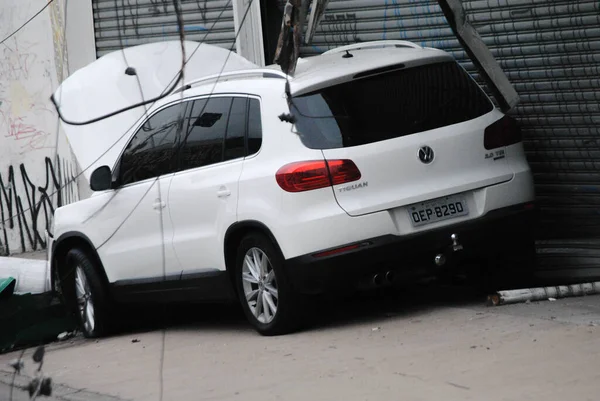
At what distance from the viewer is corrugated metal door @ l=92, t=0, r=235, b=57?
13.9m

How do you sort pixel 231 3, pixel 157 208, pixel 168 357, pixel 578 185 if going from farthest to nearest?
pixel 231 3 < pixel 578 185 < pixel 157 208 < pixel 168 357

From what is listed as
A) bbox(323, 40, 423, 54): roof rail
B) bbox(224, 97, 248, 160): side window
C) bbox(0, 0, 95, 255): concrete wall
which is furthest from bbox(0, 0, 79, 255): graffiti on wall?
bbox(224, 97, 248, 160): side window

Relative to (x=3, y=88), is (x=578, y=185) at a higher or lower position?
lower

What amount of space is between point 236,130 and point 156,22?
251 inches

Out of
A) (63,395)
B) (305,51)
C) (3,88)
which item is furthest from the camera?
(3,88)

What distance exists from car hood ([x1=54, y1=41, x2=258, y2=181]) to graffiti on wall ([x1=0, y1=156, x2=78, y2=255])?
201 inches

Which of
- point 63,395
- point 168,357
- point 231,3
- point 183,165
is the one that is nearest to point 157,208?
point 183,165

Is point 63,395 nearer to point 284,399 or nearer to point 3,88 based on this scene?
point 284,399

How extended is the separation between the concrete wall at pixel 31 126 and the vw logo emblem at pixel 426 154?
857 cm

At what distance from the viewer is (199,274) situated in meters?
8.99

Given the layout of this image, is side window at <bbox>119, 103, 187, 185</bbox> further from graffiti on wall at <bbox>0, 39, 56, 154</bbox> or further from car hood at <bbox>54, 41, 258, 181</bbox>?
graffiti on wall at <bbox>0, 39, 56, 154</bbox>

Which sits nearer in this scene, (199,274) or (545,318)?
(545,318)

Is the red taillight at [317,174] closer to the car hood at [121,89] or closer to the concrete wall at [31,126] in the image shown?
the car hood at [121,89]

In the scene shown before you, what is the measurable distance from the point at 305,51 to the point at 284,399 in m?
6.37
